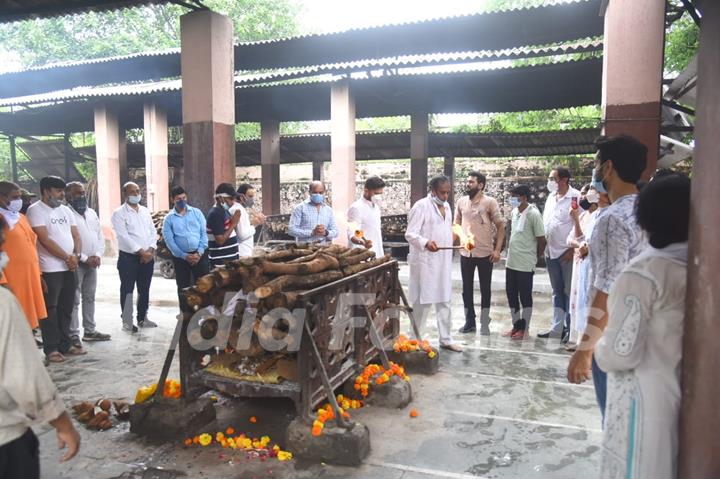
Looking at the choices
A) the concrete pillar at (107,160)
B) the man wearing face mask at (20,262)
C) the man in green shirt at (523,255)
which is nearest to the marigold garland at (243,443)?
the man wearing face mask at (20,262)

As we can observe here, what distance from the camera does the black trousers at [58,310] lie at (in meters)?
5.60

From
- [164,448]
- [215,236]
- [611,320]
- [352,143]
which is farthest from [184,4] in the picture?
[611,320]

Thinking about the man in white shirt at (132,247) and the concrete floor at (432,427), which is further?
the man in white shirt at (132,247)

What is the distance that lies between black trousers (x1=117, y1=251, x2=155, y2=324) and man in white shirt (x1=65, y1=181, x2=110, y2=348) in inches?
14.3

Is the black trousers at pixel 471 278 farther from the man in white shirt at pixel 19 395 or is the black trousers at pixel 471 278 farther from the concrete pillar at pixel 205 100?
the man in white shirt at pixel 19 395

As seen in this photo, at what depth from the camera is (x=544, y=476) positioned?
3301mm

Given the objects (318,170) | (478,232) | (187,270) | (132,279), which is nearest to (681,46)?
(478,232)

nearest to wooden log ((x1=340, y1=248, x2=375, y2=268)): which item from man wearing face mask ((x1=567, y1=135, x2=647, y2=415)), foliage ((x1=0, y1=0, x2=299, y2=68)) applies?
man wearing face mask ((x1=567, y1=135, x2=647, y2=415))

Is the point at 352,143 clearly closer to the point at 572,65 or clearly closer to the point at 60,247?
the point at 572,65

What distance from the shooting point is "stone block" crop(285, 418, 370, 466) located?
3402 millimetres

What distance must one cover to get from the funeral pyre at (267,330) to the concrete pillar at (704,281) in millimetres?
2299

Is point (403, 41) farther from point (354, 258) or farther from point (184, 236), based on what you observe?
point (354, 258)

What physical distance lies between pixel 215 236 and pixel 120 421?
2997mm

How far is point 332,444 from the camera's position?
342cm
